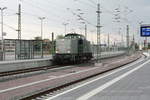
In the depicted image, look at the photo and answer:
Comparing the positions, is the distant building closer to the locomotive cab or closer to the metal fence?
the metal fence

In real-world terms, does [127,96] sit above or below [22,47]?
below

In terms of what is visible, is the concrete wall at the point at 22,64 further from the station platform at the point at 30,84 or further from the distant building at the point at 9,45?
the station platform at the point at 30,84

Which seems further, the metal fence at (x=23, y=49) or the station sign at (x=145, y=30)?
the station sign at (x=145, y=30)

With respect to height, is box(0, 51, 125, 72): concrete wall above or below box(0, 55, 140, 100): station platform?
Answer: above

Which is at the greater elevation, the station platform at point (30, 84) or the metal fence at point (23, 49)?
the metal fence at point (23, 49)

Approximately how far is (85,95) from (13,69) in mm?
14482

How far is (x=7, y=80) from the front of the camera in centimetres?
1767

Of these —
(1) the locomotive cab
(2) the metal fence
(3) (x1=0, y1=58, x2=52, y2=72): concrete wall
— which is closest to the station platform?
(3) (x1=0, y1=58, x2=52, y2=72): concrete wall

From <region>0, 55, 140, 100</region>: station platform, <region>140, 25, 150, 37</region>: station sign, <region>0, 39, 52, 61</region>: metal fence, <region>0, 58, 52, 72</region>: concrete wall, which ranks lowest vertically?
<region>0, 55, 140, 100</region>: station platform

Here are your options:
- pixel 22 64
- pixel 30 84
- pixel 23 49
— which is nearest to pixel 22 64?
pixel 22 64

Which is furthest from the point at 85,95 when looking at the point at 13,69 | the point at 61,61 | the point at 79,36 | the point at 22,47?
the point at 79,36

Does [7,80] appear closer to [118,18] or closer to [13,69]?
[13,69]

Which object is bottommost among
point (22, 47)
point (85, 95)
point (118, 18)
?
point (85, 95)

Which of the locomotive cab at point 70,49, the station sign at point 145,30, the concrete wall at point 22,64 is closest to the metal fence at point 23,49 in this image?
the concrete wall at point 22,64
